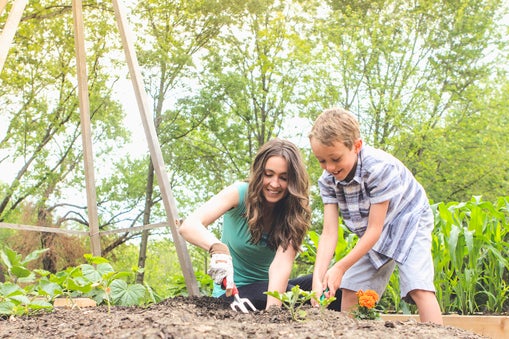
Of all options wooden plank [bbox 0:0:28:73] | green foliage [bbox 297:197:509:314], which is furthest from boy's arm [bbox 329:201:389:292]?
wooden plank [bbox 0:0:28:73]

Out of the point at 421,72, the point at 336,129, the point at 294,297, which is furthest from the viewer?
the point at 421,72

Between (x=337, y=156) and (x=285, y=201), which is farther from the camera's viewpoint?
(x=285, y=201)

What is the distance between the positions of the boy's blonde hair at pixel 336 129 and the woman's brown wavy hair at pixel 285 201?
0.65 feet

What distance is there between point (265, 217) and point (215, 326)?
3.05ft

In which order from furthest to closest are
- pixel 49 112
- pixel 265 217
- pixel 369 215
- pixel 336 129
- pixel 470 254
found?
Result: pixel 49 112 → pixel 470 254 → pixel 265 217 → pixel 369 215 → pixel 336 129

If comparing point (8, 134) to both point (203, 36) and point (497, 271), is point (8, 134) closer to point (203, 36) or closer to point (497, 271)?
point (203, 36)

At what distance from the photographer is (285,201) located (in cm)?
205

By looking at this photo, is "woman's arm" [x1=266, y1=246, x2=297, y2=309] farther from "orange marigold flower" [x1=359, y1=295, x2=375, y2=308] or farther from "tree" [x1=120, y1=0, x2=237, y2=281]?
"tree" [x1=120, y1=0, x2=237, y2=281]

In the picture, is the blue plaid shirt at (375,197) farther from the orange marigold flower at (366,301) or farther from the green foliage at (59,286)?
the green foliage at (59,286)

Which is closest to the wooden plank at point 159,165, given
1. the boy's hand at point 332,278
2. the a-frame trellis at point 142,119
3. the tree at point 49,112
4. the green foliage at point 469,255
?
the a-frame trellis at point 142,119

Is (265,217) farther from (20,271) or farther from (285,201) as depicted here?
(20,271)

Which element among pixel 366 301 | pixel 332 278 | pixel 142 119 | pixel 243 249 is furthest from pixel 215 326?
pixel 142 119

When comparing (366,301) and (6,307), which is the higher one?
(366,301)

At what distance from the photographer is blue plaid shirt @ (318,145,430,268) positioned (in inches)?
74.1
